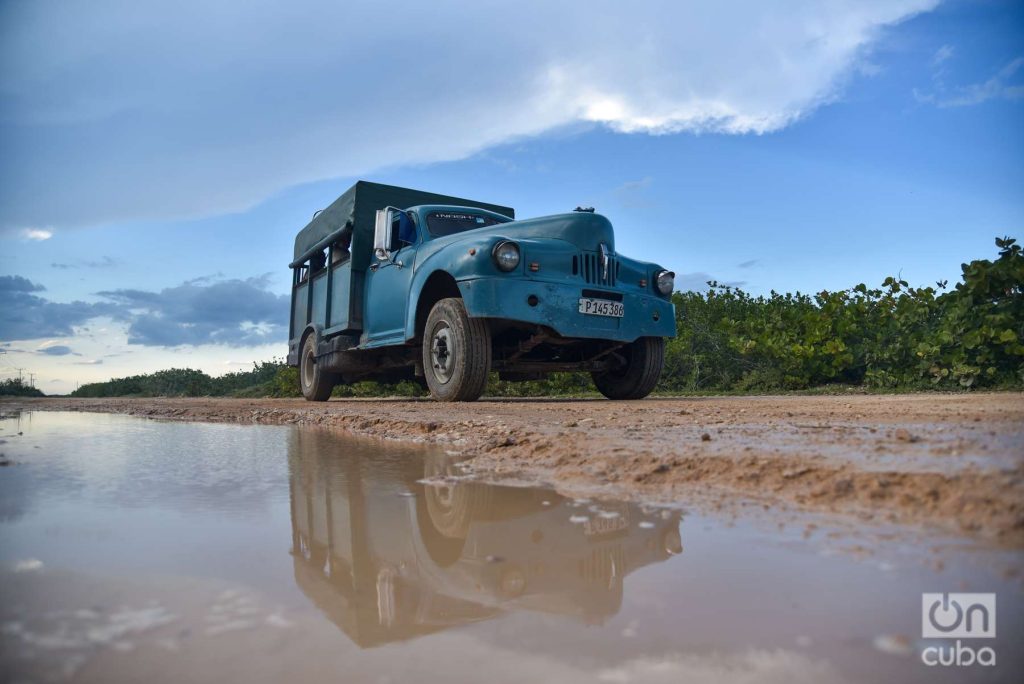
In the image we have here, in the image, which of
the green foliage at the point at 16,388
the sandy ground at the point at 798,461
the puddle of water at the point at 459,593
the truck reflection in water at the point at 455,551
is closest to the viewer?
the puddle of water at the point at 459,593

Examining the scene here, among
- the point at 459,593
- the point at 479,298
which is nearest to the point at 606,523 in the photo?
the point at 459,593

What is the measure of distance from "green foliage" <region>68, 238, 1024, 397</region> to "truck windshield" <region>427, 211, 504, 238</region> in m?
2.48

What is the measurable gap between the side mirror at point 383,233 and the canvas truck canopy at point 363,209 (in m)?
0.93

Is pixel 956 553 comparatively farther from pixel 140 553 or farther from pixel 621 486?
pixel 140 553

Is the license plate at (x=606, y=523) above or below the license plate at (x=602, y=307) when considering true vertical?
below

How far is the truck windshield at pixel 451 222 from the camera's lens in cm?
633

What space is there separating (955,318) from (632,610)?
6.71 m

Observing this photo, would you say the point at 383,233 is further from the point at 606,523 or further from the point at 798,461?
the point at 606,523

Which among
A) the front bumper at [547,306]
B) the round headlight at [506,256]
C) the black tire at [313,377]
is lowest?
the black tire at [313,377]

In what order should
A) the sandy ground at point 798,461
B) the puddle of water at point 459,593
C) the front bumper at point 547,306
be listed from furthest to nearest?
1. the front bumper at point 547,306
2. the sandy ground at point 798,461
3. the puddle of water at point 459,593

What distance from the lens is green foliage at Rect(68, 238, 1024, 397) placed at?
609 cm

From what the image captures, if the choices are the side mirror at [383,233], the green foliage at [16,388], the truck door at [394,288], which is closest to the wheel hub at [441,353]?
the truck door at [394,288]

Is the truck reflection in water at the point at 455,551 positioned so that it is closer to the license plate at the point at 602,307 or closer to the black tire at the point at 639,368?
the license plate at the point at 602,307

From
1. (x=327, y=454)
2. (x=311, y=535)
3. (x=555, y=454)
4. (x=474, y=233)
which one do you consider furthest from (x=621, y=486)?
(x=474, y=233)
